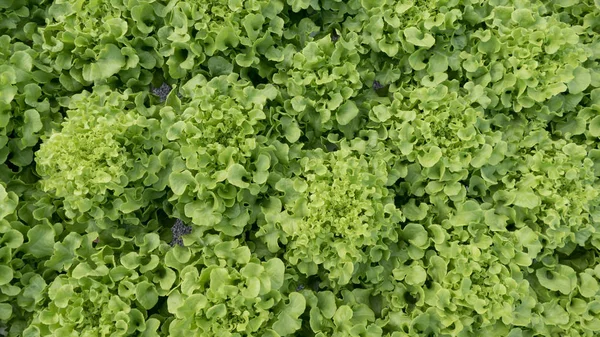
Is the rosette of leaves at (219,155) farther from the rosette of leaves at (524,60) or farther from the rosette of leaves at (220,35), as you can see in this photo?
the rosette of leaves at (524,60)

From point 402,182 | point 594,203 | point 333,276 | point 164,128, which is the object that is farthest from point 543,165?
point 164,128

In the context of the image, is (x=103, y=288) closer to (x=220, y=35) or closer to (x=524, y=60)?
(x=220, y=35)

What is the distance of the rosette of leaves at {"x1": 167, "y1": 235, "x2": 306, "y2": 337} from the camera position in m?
2.19

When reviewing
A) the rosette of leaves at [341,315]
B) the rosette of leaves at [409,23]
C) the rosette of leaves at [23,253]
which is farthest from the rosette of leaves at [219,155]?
the rosette of leaves at [409,23]

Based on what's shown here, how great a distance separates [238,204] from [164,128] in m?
0.51

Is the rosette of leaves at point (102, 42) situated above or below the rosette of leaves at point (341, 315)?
above

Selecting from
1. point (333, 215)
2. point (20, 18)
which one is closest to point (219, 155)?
point (333, 215)

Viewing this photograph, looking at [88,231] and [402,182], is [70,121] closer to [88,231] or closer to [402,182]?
[88,231]

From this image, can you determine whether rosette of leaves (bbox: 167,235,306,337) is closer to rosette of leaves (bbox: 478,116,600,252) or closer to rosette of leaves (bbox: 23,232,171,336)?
rosette of leaves (bbox: 23,232,171,336)

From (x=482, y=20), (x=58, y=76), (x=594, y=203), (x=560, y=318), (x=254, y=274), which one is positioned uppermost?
(x=482, y=20)

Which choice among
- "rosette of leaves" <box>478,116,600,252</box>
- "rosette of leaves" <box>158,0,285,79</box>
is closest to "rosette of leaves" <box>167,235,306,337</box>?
"rosette of leaves" <box>158,0,285,79</box>

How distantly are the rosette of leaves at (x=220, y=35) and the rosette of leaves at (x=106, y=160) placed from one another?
31 cm

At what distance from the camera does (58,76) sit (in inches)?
107

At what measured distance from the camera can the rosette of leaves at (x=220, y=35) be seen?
2.56 metres
